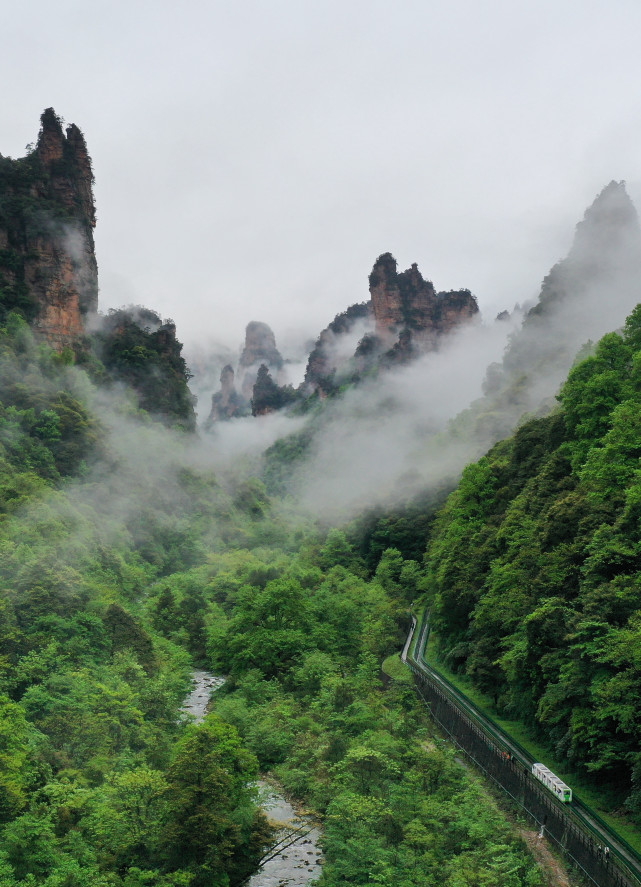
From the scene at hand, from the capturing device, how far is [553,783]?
77.3ft

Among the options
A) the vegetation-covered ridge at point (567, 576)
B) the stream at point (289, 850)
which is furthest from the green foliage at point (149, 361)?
the stream at point (289, 850)

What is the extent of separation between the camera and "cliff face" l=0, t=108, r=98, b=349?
82188 mm

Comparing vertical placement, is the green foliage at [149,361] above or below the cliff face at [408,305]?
below

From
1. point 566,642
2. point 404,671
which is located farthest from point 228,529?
point 566,642

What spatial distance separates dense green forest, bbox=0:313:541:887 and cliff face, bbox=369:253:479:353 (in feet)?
304

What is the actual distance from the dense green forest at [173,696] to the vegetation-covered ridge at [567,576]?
439 cm

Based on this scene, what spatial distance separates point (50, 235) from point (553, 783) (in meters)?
82.0

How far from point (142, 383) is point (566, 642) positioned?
87827mm

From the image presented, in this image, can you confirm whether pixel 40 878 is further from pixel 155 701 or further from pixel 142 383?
pixel 142 383

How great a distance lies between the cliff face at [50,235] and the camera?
8219cm

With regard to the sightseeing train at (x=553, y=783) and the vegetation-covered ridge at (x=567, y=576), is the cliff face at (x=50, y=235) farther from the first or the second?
the sightseeing train at (x=553, y=783)

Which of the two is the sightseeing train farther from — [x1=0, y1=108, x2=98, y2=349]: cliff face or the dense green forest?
[x1=0, y1=108, x2=98, y2=349]: cliff face

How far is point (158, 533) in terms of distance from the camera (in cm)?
7788

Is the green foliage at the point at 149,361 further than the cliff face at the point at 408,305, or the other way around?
the cliff face at the point at 408,305
